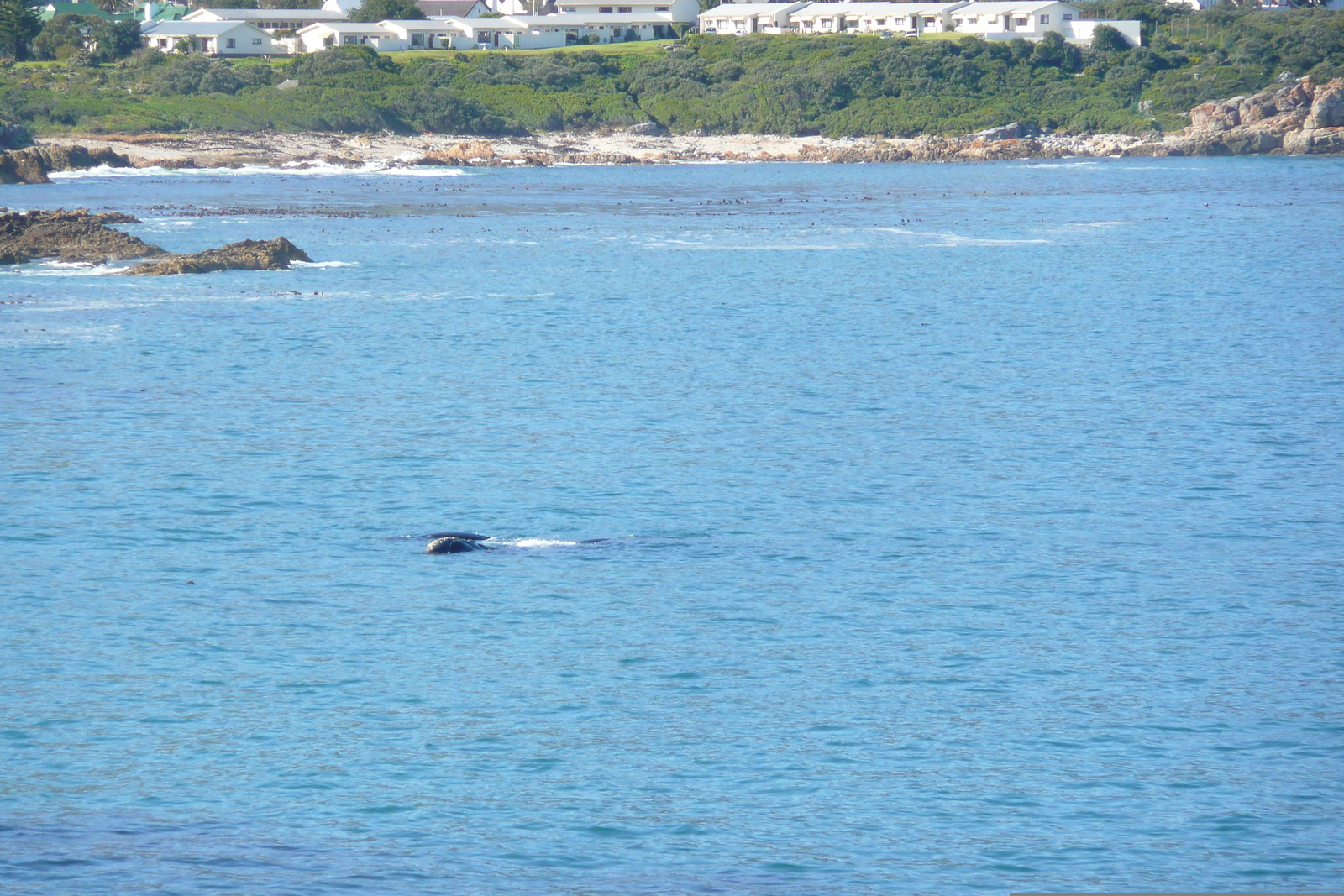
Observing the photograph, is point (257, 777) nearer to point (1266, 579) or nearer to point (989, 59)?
point (1266, 579)

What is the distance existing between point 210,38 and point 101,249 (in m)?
97.5

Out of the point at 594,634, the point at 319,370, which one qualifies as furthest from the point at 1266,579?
the point at 319,370

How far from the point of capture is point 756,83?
5615 inches

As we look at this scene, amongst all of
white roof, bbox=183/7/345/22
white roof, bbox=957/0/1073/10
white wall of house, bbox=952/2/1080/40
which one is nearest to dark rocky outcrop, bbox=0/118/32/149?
white roof, bbox=183/7/345/22

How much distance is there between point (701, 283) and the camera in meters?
56.3

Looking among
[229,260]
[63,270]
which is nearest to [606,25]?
[229,260]

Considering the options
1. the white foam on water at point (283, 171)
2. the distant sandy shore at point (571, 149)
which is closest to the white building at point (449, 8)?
the distant sandy shore at point (571, 149)

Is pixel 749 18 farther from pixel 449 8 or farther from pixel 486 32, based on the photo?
pixel 449 8

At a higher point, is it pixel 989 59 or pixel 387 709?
pixel 989 59

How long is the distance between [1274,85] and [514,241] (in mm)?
92066

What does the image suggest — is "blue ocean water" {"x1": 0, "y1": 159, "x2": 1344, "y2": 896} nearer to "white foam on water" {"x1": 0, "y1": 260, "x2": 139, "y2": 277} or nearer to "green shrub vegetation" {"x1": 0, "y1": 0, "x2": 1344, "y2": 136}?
"white foam on water" {"x1": 0, "y1": 260, "x2": 139, "y2": 277}

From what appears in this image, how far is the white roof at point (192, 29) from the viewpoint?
145125 mm

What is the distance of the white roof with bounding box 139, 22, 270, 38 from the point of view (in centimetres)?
14512

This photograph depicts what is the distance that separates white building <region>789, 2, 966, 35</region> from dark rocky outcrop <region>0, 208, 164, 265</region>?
119 m
